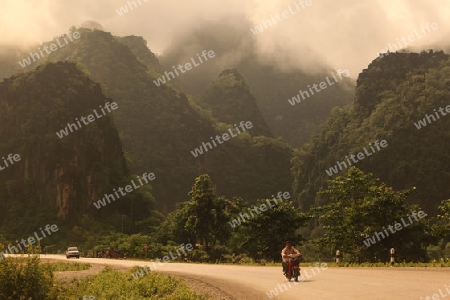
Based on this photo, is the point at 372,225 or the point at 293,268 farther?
the point at 372,225

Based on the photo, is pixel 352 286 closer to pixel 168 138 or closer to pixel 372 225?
pixel 372 225

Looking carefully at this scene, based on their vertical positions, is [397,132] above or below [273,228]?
below

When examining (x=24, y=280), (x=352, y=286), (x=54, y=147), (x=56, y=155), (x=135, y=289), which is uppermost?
(x=54, y=147)

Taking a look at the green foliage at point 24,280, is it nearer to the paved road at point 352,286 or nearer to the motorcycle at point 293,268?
the paved road at point 352,286

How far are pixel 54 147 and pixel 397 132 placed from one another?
7590 cm

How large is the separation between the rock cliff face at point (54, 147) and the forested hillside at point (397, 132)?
5340cm

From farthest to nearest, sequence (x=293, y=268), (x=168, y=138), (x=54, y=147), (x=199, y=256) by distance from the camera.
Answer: (x=168, y=138) → (x=54, y=147) → (x=199, y=256) → (x=293, y=268)

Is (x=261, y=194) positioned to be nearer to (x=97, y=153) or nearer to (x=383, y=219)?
(x=97, y=153)

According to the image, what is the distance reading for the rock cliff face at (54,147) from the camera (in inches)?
3686

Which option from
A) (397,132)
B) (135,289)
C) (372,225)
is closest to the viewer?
(135,289)

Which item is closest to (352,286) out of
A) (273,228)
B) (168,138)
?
(273,228)

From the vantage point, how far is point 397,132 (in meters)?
105

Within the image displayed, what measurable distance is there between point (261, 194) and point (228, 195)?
37.4ft

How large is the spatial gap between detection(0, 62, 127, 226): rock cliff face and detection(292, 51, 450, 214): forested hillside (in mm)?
53403
